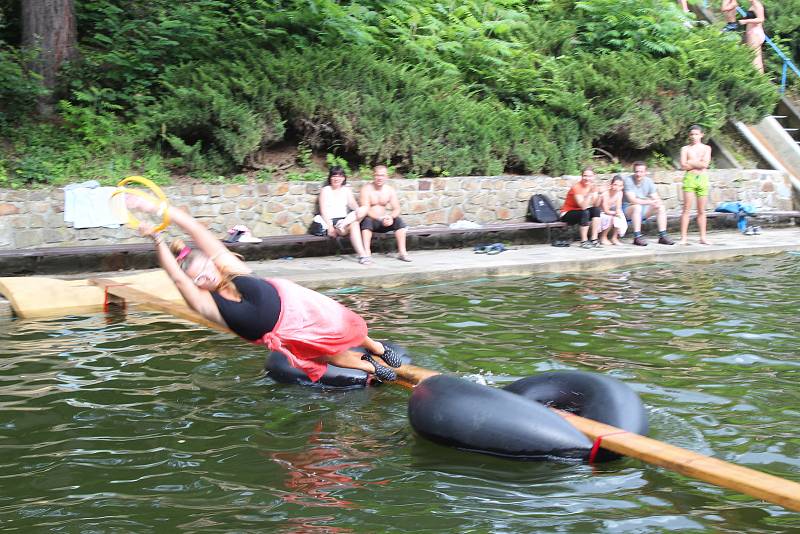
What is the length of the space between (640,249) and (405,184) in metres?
3.83

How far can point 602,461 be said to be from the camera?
5.26 m

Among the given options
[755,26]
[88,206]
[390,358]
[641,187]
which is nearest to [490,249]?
[641,187]

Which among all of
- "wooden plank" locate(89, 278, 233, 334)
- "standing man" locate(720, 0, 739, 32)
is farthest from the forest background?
"wooden plank" locate(89, 278, 233, 334)

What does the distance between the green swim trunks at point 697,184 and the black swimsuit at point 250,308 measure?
413 inches

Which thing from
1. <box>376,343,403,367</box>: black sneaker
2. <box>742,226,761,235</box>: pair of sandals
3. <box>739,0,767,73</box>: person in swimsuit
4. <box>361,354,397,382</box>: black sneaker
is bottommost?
<box>361,354,397,382</box>: black sneaker

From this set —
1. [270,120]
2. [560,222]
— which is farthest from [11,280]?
[560,222]

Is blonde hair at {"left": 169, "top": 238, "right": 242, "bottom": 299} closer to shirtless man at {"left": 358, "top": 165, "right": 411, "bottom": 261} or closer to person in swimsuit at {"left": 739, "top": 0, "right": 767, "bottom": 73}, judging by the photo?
shirtless man at {"left": 358, "top": 165, "right": 411, "bottom": 261}

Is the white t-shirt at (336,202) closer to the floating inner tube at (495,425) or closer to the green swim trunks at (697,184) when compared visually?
the green swim trunks at (697,184)

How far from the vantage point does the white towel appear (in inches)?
458

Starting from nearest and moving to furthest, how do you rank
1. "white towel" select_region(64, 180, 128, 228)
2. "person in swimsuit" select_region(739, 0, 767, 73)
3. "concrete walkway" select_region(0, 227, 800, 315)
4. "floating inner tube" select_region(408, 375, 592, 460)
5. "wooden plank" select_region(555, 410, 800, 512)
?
"wooden plank" select_region(555, 410, 800, 512), "floating inner tube" select_region(408, 375, 592, 460), "concrete walkway" select_region(0, 227, 800, 315), "white towel" select_region(64, 180, 128, 228), "person in swimsuit" select_region(739, 0, 767, 73)

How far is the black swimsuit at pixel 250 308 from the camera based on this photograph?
606cm

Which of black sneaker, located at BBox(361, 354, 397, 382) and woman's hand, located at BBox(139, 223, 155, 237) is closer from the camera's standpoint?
woman's hand, located at BBox(139, 223, 155, 237)

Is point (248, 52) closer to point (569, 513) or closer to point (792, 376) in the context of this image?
point (792, 376)

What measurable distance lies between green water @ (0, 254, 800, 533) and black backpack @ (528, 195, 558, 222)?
4801mm
